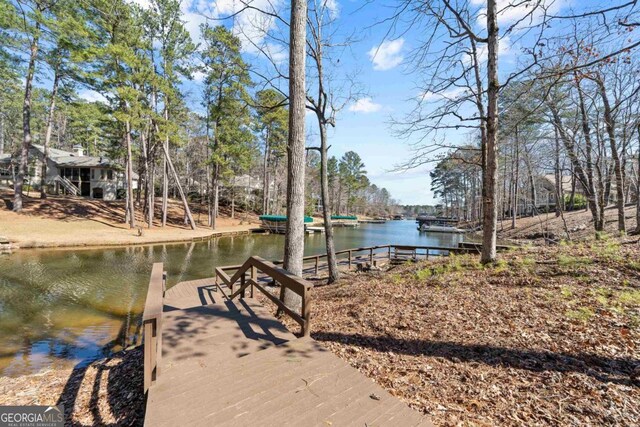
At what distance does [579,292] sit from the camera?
14.7 feet

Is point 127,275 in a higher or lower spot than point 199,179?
lower

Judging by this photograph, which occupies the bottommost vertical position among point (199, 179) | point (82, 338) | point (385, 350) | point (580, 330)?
point (82, 338)

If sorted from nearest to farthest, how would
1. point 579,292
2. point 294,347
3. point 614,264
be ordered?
point 294,347 → point 579,292 → point 614,264

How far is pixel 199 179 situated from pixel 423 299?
36.4 m

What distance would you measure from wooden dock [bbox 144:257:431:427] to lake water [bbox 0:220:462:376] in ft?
10.3

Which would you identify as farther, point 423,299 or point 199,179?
point 199,179

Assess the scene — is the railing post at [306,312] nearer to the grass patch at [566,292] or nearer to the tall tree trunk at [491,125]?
the grass patch at [566,292]

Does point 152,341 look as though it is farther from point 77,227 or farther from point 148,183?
point 148,183

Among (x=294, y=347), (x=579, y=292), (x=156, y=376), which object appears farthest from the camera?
(x=579, y=292)

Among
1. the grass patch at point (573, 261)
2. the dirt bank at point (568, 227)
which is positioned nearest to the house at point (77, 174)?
the grass patch at point (573, 261)

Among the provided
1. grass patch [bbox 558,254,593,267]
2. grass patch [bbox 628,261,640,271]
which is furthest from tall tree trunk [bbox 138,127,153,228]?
grass patch [bbox 628,261,640,271]

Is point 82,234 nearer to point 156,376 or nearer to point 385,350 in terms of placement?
point 156,376

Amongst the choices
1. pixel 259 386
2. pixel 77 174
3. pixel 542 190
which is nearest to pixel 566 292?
pixel 259 386

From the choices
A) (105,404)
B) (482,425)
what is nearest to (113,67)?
(105,404)
